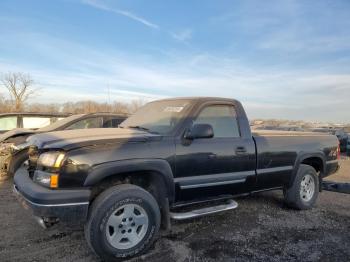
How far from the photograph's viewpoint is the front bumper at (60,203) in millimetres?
3445

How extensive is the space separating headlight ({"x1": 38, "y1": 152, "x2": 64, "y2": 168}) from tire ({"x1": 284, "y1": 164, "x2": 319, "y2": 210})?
3917 mm

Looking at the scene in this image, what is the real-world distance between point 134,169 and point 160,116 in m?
1.28

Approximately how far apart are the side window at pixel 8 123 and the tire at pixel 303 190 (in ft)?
25.7

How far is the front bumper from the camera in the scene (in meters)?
3.45

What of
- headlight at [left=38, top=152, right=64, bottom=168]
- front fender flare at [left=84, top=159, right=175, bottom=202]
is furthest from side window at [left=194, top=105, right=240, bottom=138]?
headlight at [left=38, top=152, right=64, bottom=168]

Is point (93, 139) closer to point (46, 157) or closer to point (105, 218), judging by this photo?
point (46, 157)

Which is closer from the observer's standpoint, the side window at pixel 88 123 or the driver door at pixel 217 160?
the driver door at pixel 217 160

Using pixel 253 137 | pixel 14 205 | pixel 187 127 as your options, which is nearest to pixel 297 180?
pixel 253 137

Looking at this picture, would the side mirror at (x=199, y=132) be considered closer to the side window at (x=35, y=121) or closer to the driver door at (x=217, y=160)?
the driver door at (x=217, y=160)

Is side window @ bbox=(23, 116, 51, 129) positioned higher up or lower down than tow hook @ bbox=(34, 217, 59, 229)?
higher up

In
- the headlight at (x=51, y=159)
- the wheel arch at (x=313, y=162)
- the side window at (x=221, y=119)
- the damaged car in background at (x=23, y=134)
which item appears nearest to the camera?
the headlight at (x=51, y=159)

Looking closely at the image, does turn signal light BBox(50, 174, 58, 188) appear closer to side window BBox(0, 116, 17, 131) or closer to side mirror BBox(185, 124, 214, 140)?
side mirror BBox(185, 124, 214, 140)

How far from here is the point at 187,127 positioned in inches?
175

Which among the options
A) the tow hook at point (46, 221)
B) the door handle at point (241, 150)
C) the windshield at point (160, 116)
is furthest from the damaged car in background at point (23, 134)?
the door handle at point (241, 150)
